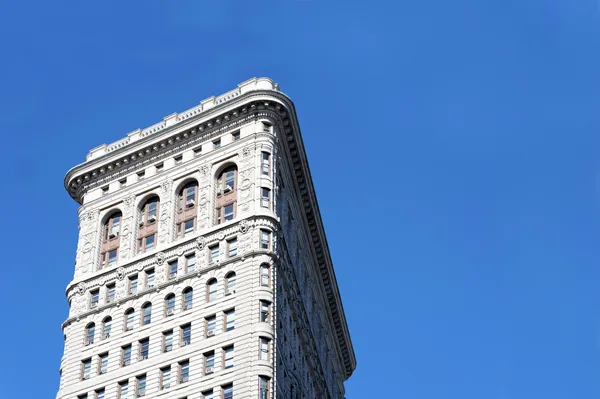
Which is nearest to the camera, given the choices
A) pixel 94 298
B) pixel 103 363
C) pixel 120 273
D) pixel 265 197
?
pixel 103 363

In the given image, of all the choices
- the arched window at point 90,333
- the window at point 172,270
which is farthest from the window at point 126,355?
the window at point 172,270

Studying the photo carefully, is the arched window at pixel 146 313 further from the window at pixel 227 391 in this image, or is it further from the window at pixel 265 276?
the window at pixel 227 391

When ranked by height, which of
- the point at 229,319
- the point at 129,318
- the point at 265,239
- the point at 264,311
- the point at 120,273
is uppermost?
the point at 120,273

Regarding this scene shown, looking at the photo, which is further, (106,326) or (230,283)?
(106,326)

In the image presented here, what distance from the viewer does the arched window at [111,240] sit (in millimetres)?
118806

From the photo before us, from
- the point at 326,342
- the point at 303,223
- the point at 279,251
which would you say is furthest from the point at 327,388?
the point at 279,251

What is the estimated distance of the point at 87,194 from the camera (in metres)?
126

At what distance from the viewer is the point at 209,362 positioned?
103312 mm

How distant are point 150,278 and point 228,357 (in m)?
15.1

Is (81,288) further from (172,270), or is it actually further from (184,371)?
(184,371)

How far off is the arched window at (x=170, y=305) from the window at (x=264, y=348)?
426 inches

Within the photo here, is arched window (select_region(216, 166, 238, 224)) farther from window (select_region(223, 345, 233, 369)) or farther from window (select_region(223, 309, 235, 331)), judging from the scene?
window (select_region(223, 345, 233, 369))

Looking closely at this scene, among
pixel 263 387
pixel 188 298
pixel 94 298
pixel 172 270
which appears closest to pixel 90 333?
pixel 94 298

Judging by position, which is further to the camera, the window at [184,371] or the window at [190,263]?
the window at [190,263]
